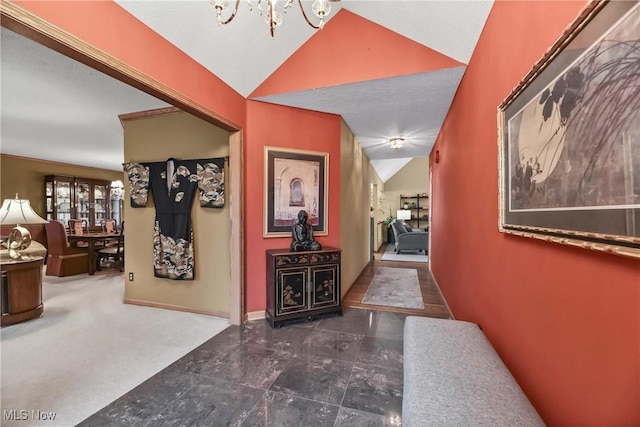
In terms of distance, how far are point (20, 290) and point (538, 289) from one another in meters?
4.84

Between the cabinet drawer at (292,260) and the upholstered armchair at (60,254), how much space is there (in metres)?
4.91

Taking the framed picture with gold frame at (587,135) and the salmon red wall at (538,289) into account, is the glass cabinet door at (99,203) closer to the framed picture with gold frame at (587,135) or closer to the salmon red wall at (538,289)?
the salmon red wall at (538,289)

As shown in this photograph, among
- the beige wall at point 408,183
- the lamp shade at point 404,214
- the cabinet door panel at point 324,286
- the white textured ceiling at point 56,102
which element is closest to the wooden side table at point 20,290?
the white textured ceiling at point 56,102

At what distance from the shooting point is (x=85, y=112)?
11.3ft

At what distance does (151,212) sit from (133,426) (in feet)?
8.46

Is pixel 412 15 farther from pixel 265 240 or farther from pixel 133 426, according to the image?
pixel 133 426

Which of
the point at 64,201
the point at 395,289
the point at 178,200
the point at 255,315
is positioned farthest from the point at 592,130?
the point at 64,201

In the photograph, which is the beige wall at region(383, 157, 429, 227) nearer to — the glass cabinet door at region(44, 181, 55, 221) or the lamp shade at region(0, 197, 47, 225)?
the lamp shade at region(0, 197, 47, 225)

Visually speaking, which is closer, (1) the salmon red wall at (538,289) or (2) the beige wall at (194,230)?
(1) the salmon red wall at (538,289)

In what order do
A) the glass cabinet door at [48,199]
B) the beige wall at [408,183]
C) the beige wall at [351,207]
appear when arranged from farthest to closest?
the beige wall at [408,183], the glass cabinet door at [48,199], the beige wall at [351,207]

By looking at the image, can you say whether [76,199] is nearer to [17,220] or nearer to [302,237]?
[17,220]

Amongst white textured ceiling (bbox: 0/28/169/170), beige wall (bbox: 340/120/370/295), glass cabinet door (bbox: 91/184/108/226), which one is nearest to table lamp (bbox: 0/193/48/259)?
white textured ceiling (bbox: 0/28/169/170)

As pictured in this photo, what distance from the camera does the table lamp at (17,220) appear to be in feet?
9.95

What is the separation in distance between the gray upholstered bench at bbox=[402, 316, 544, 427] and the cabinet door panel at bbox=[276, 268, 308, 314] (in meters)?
1.52
